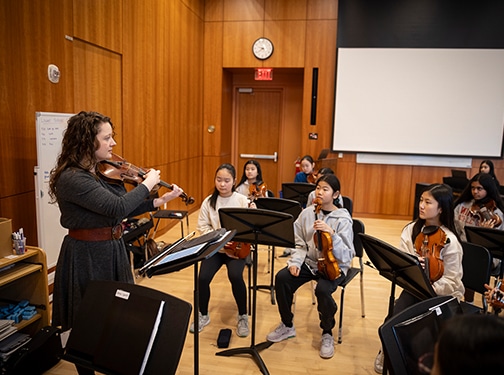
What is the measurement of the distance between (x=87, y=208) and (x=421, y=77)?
6.32 meters

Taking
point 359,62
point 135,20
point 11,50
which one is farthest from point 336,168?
point 11,50

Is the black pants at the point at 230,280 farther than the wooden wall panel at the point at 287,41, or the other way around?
the wooden wall panel at the point at 287,41

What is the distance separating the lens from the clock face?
23.3ft

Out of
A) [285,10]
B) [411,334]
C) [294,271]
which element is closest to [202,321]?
[294,271]

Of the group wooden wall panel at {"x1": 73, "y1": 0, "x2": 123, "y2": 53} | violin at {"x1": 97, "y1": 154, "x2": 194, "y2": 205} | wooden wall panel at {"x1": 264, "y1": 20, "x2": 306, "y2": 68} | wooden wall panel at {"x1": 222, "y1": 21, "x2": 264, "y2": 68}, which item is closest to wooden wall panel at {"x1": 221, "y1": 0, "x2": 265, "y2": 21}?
wooden wall panel at {"x1": 222, "y1": 21, "x2": 264, "y2": 68}

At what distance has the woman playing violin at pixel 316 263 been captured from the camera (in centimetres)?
281

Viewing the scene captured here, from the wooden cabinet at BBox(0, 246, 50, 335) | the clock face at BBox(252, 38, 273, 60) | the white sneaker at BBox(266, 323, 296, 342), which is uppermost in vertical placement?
the clock face at BBox(252, 38, 273, 60)

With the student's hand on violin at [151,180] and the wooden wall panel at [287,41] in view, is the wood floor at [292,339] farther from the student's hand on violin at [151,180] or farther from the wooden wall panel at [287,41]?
the wooden wall panel at [287,41]

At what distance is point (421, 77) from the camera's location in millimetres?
6688

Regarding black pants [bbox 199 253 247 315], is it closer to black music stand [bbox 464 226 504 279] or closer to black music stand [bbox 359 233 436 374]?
black music stand [bbox 359 233 436 374]

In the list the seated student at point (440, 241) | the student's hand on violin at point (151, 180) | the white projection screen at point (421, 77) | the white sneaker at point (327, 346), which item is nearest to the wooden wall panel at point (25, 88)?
the student's hand on violin at point (151, 180)

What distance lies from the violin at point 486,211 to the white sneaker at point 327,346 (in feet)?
6.20

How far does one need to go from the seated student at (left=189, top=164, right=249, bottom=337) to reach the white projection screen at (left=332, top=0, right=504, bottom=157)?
166 inches

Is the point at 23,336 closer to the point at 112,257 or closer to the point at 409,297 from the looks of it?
the point at 112,257
